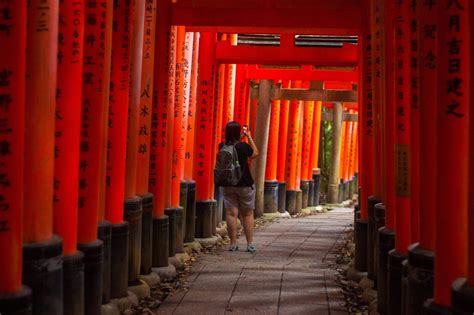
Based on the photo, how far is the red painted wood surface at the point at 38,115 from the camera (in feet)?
11.6

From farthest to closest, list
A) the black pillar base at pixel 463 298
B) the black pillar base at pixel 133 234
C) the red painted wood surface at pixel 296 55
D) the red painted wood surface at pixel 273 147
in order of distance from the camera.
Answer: the red painted wood surface at pixel 273 147 < the red painted wood surface at pixel 296 55 < the black pillar base at pixel 133 234 < the black pillar base at pixel 463 298

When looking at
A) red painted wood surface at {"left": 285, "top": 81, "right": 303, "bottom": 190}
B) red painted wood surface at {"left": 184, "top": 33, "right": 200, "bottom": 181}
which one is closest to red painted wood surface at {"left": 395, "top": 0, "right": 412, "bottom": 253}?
red painted wood surface at {"left": 184, "top": 33, "right": 200, "bottom": 181}

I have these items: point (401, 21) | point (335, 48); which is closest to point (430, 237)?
point (401, 21)

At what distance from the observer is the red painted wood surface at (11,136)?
308 centimetres

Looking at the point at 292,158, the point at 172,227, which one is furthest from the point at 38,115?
the point at 292,158

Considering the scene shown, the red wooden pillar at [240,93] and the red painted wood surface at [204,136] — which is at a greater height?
the red wooden pillar at [240,93]

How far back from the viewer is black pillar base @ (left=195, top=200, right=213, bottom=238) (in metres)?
9.38

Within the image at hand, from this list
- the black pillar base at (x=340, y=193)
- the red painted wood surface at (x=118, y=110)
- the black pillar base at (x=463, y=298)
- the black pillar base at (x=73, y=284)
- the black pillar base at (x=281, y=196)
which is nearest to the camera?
the black pillar base at (x=463, y=298)

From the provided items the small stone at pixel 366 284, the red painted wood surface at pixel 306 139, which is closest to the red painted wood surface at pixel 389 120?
the small stone at pixel 366 284

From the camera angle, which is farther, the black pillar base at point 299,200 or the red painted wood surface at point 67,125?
the black pillar base at point 299,200

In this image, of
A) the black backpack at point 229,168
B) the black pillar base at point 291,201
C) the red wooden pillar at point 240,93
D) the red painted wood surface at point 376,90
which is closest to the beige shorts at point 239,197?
the black backpack at point 229,168

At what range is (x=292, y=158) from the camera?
15688 mm

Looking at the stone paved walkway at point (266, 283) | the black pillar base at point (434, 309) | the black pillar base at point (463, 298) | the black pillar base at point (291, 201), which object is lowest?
the stone paved walkway at point (266, 283)

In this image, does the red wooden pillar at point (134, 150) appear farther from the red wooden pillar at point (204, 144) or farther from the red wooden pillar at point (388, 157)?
the red wooden pillar at point (204, 144)
